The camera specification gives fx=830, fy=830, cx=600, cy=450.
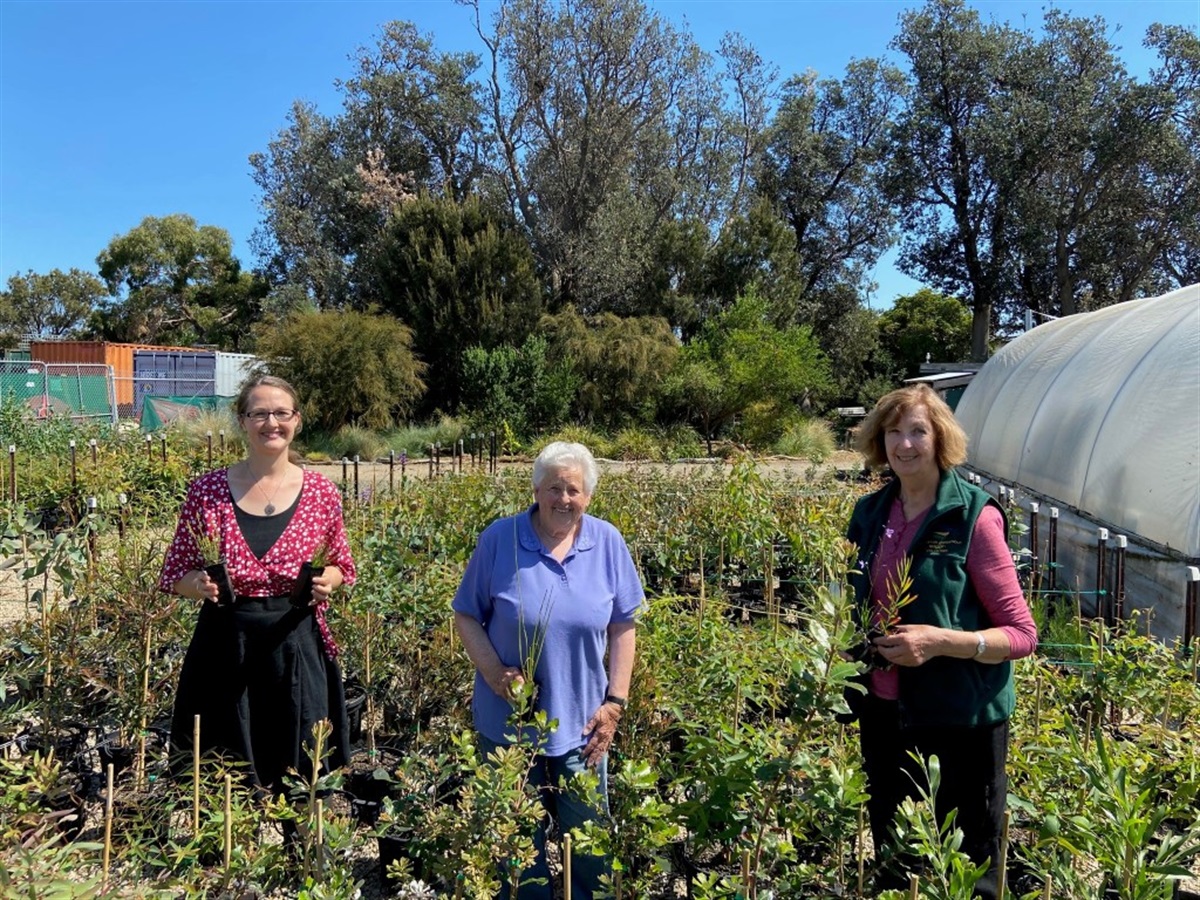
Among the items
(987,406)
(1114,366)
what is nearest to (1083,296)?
(987,406)

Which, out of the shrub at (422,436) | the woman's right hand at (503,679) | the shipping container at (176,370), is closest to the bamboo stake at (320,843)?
the woman's right hand at (503,679)

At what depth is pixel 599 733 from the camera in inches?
77.6

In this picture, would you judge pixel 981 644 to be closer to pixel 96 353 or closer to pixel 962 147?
pixel 962 147

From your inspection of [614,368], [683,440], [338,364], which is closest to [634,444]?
[683,440]

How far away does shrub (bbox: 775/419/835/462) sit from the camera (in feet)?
56.7

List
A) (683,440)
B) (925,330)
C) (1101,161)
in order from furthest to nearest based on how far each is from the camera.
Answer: (925,330), (1101,161), (683,440)

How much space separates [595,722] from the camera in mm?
1984

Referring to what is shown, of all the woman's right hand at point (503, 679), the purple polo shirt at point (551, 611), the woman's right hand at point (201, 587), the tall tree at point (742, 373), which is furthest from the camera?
the tall tree at point (742, 373)

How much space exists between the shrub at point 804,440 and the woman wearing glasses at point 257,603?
50.2ft

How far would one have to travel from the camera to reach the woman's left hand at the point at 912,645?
5.41 ft

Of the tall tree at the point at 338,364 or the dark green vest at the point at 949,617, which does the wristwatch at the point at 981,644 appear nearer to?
the dark green vest at the point at 949,617

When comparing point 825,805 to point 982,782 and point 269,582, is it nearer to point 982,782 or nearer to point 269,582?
point 982,782

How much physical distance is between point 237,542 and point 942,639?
171 centimetres

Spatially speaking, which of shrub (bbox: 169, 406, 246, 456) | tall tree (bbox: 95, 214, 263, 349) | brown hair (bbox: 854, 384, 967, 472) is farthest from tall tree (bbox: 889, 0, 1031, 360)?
tall tree (bbox: 95, 214, 263, 349)
